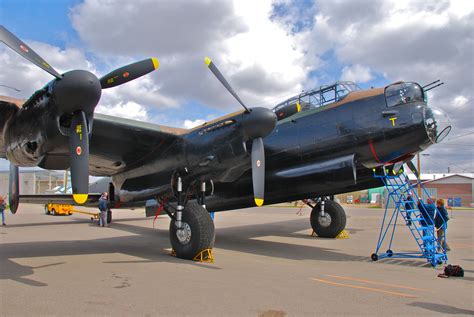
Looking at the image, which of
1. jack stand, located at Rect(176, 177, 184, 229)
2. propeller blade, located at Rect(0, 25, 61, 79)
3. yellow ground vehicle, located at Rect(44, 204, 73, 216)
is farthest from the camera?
yellow ground vehicle, located at Rect(44, 204, 73, 216)

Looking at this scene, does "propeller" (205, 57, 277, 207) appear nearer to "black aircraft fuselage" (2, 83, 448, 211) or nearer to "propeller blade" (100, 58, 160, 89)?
"black aircraft fuselage" (2, 83, 448, 211)

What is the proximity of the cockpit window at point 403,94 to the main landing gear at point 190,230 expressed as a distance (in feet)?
16.6

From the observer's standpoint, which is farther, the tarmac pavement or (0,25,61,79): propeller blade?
(0,25,61,79): propeller blade

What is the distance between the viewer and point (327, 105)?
964 cm

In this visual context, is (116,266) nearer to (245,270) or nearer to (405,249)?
(245,270)

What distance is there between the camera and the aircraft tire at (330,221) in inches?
522

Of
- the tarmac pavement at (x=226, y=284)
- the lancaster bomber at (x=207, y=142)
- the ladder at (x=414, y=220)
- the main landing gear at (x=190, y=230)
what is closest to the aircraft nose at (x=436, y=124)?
the lancaster bomber at (x=207, y=142)

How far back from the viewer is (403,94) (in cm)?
841

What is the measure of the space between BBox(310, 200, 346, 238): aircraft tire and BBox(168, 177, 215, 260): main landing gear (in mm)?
6300

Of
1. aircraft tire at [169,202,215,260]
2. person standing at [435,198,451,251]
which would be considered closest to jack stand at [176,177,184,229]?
aircraft tire at [169,202,215,260]

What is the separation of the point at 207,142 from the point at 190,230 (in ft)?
6.84

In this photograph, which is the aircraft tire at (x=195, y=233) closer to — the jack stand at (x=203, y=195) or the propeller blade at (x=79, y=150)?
the jack stand at (x=203, y=195)

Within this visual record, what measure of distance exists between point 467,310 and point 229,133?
5.38 metres

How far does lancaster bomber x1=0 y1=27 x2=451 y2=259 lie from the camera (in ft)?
20.9
